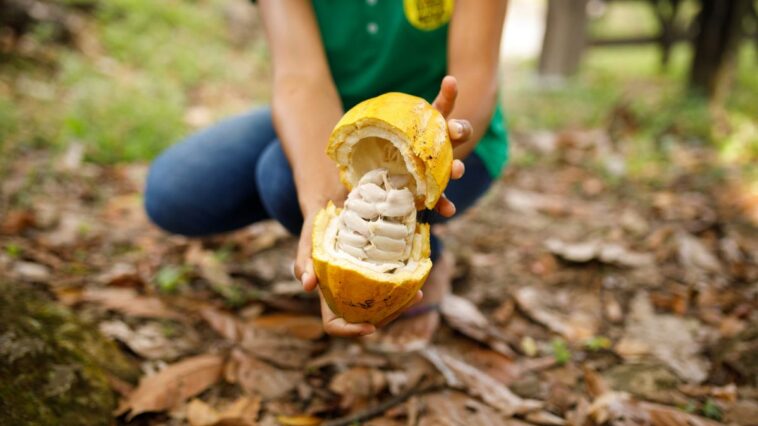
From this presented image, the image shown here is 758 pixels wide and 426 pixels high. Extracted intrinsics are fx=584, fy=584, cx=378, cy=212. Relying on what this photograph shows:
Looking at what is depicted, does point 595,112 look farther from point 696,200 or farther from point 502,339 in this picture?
point 502,339

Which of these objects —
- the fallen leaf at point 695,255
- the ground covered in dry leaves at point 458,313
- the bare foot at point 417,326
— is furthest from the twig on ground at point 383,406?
the fallen leaf at point 695,255

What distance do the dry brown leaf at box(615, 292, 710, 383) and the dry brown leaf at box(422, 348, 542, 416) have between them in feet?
1.55

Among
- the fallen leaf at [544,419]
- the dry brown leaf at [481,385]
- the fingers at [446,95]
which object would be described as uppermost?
the fingers at [446,95]

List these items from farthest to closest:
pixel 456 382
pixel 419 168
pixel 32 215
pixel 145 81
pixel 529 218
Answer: pixel 145 81
pixel 529 218
pixel 32 215
pixel 456 382
pixel 419 168

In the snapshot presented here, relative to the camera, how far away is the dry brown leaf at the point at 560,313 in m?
2.08

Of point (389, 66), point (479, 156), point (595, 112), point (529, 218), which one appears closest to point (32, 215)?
point (389, 66)

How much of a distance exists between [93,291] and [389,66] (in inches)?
49.2

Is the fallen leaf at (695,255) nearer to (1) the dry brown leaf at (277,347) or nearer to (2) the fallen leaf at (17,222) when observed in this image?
(1) the dry brown leaf at (277,347)

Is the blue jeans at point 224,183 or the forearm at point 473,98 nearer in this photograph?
the forearm at point 473,98

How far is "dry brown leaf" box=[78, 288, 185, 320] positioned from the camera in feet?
6.22

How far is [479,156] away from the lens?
192 cm

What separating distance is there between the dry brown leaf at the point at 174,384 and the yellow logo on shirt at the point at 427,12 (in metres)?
1.18

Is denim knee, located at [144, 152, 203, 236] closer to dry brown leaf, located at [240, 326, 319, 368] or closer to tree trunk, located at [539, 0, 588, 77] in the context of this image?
dry brown leaf, located at [240, 326, 319, 368]

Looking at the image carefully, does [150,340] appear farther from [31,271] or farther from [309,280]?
[309,280]
